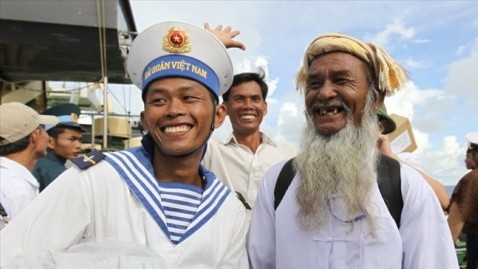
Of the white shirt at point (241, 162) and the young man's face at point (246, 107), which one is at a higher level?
the young man's face at point (246, 107)

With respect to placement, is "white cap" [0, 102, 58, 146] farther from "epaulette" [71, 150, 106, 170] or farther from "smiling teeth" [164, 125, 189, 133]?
"smiling teeth" [164, 125, 189, 133]

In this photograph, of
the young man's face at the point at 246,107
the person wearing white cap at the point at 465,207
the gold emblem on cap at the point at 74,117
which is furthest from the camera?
the gold emblem on cap at the point at 74,117

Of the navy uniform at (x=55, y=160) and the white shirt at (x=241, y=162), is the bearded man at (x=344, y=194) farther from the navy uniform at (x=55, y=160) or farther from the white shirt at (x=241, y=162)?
the navy uniform at (x=55, y=160)

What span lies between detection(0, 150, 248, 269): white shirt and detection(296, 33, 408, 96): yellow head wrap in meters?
0.82

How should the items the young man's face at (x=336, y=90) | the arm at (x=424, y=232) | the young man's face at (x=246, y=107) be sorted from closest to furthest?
the arm at (x=424, y=232) → the young man's face at (x=336, y=90) → the young man's face at (x=246, y=107)

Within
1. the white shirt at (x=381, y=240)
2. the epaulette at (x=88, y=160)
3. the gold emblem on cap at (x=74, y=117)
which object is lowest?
the white shirt at (x=381, y=240)

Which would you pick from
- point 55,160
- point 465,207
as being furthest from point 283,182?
point 55,160

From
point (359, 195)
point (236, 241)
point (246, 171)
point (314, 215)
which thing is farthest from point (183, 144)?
point (246, 171)

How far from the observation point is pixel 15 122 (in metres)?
3.12

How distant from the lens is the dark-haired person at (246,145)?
3049 mm

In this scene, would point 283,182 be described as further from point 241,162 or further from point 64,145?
point 64,145

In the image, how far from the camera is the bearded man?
5.30 ft

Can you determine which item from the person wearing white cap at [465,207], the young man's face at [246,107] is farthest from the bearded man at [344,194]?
the person wearing white cap at [465,207]

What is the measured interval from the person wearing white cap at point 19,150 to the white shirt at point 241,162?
1.22m
